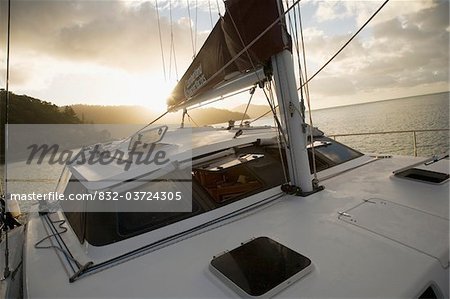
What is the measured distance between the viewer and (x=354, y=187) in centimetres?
297

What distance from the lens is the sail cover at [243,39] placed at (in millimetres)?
2576

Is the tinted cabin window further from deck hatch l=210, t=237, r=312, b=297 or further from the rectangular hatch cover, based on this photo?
the rectangular hatch cover

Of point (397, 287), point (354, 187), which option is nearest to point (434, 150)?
point (354, 187)

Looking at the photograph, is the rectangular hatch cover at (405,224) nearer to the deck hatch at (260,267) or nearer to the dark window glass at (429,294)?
the dark window glass at (429,294)

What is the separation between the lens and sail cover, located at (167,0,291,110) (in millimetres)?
2576

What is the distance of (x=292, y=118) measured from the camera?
2881 millimetres

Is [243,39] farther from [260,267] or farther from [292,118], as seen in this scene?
[260,267]

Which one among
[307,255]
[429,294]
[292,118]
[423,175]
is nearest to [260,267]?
[307,255]

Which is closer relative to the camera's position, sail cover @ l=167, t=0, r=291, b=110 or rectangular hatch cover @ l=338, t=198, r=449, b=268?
rectangular hatch cover @ l=338, t=198, r=449, b=268

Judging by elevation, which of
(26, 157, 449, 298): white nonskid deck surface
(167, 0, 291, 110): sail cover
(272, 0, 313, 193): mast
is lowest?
(26, 157, 449, 298): white nonskid deck surface

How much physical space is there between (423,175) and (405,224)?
1261 millimetres

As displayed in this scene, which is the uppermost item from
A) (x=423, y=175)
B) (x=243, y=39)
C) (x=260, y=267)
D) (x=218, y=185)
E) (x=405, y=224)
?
(x=243, y=39)

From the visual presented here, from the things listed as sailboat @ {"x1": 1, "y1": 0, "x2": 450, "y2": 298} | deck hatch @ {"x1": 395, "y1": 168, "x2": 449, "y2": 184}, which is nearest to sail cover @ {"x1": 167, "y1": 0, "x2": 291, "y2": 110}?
sailboat @ {"x1": 1, "y1": 0, "x2": 450, "y2": 298}

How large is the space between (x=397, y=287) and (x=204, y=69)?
Answer: 9.11 ft
